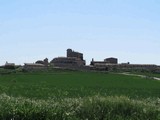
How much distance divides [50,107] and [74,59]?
154804 millimetres

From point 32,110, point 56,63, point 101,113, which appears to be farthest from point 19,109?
point 56,63

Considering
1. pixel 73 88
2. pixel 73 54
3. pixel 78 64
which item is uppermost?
pixel 73 54

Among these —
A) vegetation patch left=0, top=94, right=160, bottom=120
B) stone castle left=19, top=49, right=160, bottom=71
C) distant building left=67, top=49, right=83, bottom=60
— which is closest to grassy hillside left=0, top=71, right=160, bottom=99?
vegetation patch left=0, top=94, right=160, bottom=120

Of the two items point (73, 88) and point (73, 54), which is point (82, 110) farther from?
point (73, 54)

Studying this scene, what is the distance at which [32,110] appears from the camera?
1405cm

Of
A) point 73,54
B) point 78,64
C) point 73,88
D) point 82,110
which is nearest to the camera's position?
point 82,110

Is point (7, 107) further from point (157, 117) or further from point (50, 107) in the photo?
point (157, 117)

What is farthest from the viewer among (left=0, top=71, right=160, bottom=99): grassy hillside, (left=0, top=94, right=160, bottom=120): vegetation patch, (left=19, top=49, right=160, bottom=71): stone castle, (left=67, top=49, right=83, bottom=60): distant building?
(left=67, top=49, right=83, bottom=60): distant building

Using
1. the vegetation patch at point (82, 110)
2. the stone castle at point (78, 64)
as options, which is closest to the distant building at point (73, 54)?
the stone castle at point (78, 64)

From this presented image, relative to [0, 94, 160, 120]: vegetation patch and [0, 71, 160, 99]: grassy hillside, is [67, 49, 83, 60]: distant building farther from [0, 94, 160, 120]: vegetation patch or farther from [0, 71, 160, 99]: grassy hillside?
[0, 94, 160, 120]: vegetation patch

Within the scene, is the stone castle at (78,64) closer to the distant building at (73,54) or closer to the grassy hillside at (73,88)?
the distant building at (73,54)

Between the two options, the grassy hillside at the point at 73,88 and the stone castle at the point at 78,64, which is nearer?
the grassy hillside at the point at 73,88

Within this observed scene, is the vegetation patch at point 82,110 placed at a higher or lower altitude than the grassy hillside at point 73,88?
higher

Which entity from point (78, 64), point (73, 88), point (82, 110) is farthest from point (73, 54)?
point (82, 110)
